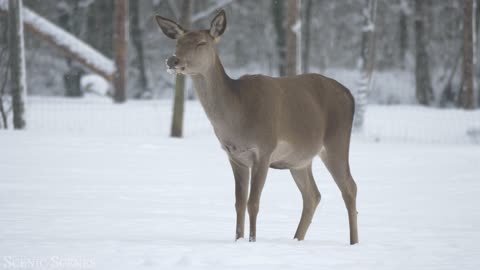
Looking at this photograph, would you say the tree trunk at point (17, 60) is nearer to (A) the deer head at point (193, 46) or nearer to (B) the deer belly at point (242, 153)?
(A) the deer head at point (193, 46)

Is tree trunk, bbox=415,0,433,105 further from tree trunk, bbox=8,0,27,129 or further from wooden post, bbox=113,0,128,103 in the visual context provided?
tree trunk, bbox=8,0,27,129

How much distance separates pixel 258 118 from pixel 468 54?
16461 mm

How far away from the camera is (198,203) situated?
10.3 m

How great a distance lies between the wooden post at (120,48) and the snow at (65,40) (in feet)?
1.07

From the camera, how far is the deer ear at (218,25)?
22.4ft

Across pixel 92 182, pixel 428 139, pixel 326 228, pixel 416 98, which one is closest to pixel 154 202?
pixel 92 182

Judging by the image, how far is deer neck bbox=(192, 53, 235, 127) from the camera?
268 inches

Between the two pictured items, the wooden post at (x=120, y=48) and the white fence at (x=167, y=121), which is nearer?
the white fence at (x=167, y=121)

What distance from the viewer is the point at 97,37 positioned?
34500 mm

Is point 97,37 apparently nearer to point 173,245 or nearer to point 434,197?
point 434,197

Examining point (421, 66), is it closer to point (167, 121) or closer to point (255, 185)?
point (167, 121)

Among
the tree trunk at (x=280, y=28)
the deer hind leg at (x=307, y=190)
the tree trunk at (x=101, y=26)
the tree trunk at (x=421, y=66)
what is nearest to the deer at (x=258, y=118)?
the deer hind leg at (x=307, y=190)

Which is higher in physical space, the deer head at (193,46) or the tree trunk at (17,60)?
the deer head at (193,46)

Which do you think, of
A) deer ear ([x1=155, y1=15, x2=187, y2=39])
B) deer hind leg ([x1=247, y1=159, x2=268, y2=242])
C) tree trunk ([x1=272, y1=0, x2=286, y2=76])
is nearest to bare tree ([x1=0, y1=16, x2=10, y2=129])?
deer ear ([x1=155, y1=15, x2=187, y2=39])
